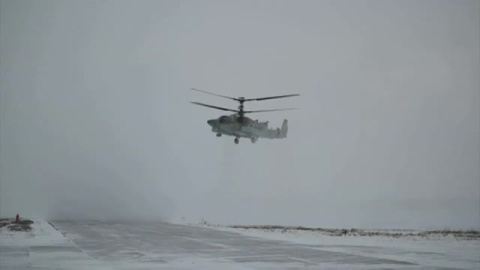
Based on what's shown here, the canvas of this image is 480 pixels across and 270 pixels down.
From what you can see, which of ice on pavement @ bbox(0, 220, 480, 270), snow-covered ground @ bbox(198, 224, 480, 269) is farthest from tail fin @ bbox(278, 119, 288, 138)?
ice on pavement @ bbox(0, 220, 480, 270)

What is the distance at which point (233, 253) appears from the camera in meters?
35.0

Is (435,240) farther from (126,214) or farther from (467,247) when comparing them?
(126,214)

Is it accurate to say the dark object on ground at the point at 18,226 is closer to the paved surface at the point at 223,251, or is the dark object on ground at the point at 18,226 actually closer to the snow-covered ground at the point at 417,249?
the paved surface at the point at 223,251

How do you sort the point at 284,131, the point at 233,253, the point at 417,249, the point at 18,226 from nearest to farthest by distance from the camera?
the point at 233,253 < the point at 417,249 < the point at 18,226 < the point at 284,131

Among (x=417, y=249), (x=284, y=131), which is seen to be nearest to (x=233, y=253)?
(x=417, y=249)

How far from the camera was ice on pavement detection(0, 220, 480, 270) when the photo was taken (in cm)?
2872

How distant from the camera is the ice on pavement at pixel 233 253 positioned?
94.2ft

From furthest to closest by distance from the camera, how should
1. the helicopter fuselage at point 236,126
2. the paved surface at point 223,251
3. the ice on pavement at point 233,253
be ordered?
the helicopter fuselage at point 236,126
the paved surface at point 223,251
the ice on pavement at point 233,253

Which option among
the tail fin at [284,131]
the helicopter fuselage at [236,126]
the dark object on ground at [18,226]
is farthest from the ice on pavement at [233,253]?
the tail fin at [284,131]

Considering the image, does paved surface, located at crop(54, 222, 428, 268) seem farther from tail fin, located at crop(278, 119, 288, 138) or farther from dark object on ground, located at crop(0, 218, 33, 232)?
tail fin, located at crop(278, 119, 288, 138)

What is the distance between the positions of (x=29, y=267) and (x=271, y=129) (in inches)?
2354

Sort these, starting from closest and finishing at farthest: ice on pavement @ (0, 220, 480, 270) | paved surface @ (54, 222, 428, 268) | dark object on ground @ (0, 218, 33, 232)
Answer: ice on pavement @ (0, 220, 480, 270)
paved surface @ (54, 222, 428, 268)
dark object on ground @ (0, 218, 33, 232)

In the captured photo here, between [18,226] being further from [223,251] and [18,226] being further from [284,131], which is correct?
[284,131]

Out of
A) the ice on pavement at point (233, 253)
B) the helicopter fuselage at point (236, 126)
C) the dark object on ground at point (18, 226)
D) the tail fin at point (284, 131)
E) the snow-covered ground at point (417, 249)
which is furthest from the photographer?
the tail fin at point (284, 131)
